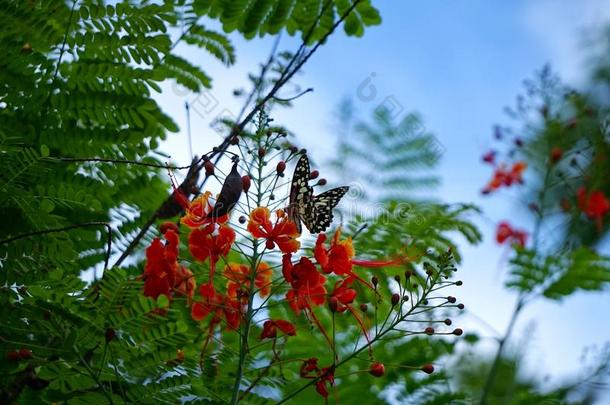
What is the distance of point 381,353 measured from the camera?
278 cm

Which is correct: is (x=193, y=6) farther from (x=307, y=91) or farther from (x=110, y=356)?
→ (x=110, y=356)

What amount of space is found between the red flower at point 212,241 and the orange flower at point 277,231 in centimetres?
6

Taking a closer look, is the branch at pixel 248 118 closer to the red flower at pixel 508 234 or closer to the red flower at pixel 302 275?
the red flower at pixel 302 275

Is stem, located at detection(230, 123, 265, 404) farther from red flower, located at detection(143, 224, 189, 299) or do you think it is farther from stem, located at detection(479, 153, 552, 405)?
stem, located at detection(479, 153, 552, 405)

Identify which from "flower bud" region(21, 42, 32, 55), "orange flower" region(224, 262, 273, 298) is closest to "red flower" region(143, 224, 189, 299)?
"orange flower" region(224, 262, 273, 298)

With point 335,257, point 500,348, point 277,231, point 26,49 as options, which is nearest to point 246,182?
point 277,231

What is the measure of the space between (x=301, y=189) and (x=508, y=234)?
2884 mm

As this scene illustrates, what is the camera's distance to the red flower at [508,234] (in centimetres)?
434

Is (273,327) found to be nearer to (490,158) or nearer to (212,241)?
(212,241)

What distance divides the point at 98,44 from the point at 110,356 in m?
0.84

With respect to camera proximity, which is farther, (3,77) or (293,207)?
(3,77)

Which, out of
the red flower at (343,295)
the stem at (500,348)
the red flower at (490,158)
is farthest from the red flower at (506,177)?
the red flower at (343,295)

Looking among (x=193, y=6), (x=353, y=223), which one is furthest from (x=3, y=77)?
(x=353, y=223)

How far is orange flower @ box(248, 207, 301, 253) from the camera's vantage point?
1571 millimetres
